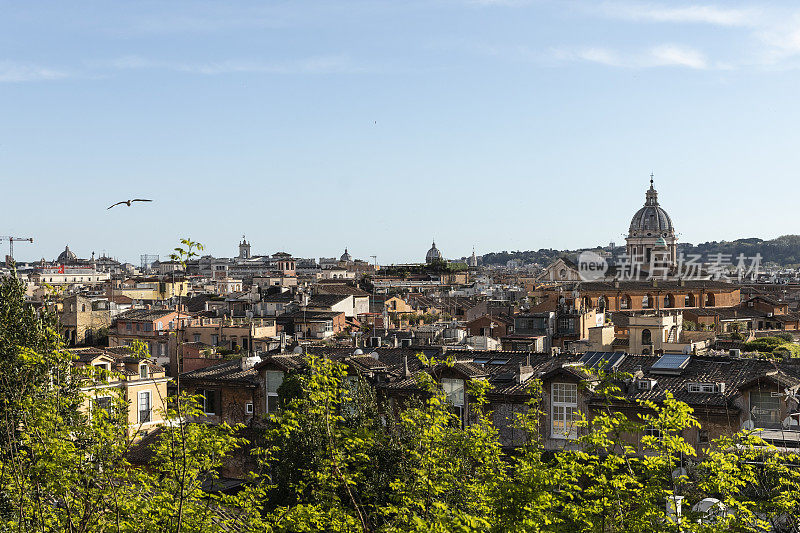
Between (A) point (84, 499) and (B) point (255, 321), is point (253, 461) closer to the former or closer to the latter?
(A) point (84, 499)

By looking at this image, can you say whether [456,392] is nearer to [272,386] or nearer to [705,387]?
[272,386]

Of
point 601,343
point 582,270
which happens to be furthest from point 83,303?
point 582,270

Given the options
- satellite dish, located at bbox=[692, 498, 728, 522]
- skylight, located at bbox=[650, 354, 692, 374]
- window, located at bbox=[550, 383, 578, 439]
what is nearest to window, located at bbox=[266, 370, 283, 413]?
window, located at bbox=[550, 383, 578, 439]

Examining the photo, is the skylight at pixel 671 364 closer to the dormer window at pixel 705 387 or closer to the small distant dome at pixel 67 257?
the dormer window at pixel 705 387

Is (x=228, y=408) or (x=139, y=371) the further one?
(x=139, y=371)

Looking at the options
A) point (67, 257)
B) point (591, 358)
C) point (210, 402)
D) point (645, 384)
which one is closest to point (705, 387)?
point (645, 384)

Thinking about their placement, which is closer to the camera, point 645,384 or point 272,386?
point 645,384

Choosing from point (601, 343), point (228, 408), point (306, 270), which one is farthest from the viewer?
point (306, 270)

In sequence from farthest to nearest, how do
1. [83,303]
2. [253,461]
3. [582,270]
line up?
[582,270]
[83,303]
[253,461]
